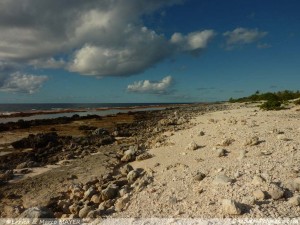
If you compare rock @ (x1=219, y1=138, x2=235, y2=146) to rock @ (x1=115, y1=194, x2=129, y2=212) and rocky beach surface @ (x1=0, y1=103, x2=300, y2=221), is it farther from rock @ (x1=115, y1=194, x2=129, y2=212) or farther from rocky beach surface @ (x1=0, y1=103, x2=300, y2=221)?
rock @ (x1=115, y1=194, x2=129, y2=212)

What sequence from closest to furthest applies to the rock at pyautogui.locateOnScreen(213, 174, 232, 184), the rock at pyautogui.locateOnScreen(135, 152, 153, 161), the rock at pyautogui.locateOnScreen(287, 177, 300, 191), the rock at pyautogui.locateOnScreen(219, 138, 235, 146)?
1. the rock at pyautogui.locateOnScreen(287, 177, 300, 191)
2. the rock at pyautogui.locateOnScreen(213, 174, 232, 184)
3. the rock at pyautogui.locateOnScreen(219, 138, 235, 146)
4. the rock at pyautogui.locateOnScreen(135, 152, 153, 161)

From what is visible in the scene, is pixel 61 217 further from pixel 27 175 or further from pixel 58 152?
pixel 58 152

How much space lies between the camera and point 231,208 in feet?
20.5

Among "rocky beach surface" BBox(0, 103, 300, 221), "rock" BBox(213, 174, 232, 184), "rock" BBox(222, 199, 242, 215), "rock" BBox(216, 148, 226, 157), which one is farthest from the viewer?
"rock" BBox(216, 148, 226, 157)

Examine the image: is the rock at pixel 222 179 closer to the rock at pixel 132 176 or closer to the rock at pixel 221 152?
the rock at pixel 221 152

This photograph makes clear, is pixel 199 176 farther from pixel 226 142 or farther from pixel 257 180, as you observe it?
pixel 226 142

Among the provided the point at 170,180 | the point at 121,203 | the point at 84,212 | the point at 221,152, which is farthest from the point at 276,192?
the point at 84,212

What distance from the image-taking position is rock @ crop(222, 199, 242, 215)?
620 cm

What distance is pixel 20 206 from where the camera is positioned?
9.15 meters

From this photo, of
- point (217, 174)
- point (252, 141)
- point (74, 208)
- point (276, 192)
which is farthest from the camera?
point (252, 141)

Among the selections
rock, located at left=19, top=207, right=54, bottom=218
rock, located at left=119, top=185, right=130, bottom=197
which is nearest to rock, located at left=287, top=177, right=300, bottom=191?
rock, located at left=119, top=185, right=130, bottom=197

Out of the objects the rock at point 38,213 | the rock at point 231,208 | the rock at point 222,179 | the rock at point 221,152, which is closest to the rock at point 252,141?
the rock at point 221,152

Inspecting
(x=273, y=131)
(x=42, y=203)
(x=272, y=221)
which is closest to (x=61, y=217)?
(x=42, y=203)

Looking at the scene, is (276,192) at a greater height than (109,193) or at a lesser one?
greater
